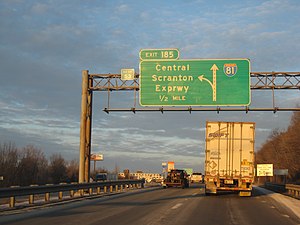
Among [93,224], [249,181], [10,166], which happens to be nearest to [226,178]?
[249,181]

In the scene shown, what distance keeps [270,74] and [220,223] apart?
16865mm

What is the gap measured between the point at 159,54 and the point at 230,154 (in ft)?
25.0

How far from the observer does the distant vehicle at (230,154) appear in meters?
26.1

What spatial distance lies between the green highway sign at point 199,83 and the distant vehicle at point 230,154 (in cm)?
152

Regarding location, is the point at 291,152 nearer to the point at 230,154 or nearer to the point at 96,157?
the point at 96,157

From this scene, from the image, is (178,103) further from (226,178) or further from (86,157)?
(86,157)

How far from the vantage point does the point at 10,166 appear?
68.0 meters

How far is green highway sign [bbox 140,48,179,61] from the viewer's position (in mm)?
27500

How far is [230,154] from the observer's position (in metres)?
26.2

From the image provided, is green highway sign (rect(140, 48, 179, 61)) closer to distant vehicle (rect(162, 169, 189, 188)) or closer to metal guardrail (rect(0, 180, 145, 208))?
metal guardrail (rect(0, 180, 145, 208))

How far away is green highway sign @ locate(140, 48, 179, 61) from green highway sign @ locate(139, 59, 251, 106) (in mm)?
312

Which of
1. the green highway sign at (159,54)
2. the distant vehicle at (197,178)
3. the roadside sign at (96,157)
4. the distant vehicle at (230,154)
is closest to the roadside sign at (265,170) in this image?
the distant vehicle at (197,178)

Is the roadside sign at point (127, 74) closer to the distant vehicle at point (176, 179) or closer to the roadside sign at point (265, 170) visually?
the distant vehicle at point (176, 179)

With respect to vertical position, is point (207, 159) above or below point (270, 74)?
below
